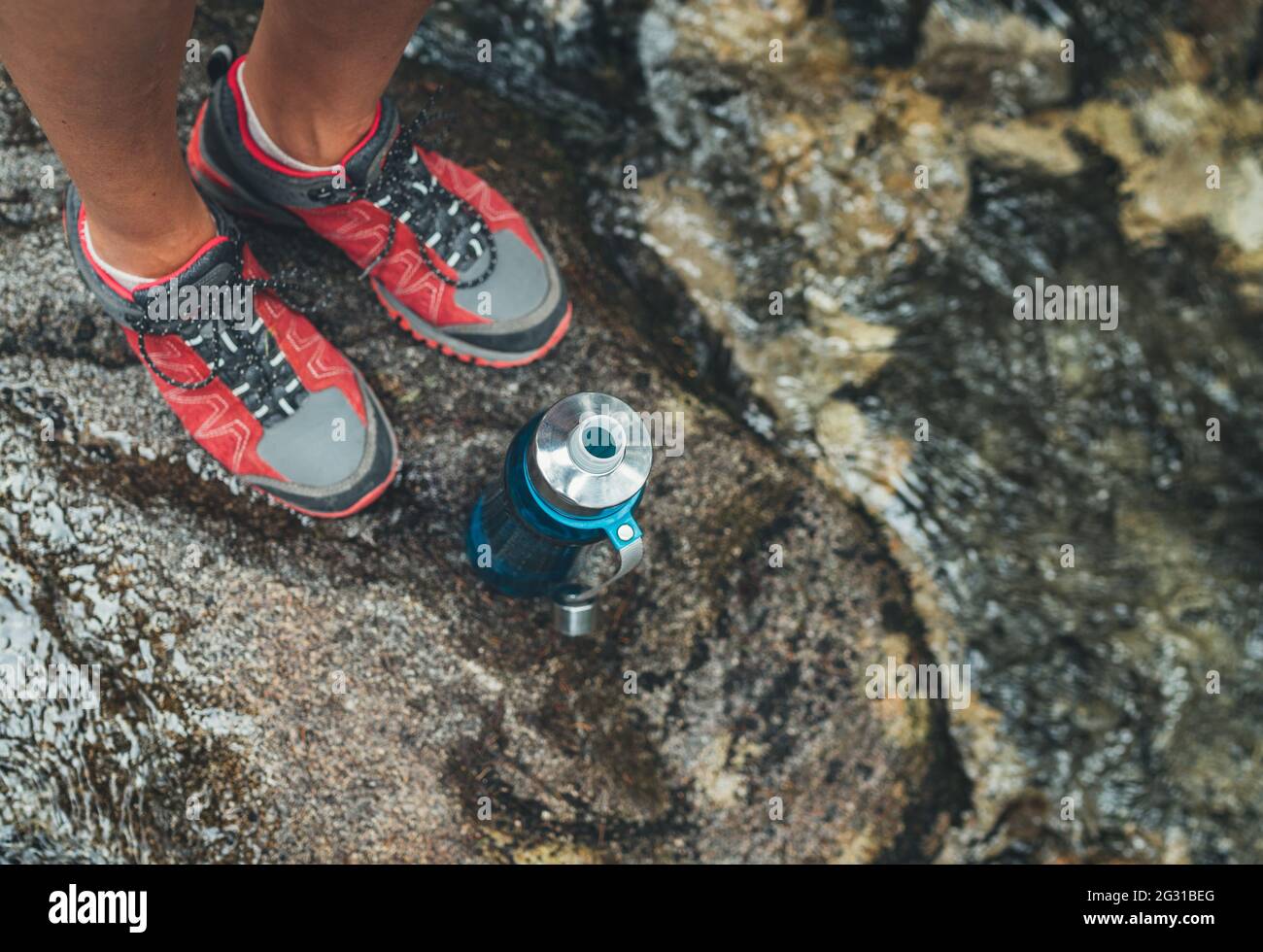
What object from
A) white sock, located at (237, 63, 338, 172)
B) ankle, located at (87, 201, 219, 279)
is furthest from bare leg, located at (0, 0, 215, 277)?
white sock, located at (237, 63, 338, 172)

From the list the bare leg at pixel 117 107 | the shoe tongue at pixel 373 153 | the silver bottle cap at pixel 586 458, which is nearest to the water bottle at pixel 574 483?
the silver bottle cap at pixel 586 458

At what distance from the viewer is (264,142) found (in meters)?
2.20

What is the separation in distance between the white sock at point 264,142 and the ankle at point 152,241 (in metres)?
0.25

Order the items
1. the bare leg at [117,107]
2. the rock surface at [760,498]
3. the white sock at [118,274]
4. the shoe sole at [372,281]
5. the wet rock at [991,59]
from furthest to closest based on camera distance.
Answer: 1. the wet rock at [991,59]
2. the shoe sole at [372,281]
3. the rock surface at [760,498]
4. the white sock at [118,274]
5. the bare leg at [117,107]

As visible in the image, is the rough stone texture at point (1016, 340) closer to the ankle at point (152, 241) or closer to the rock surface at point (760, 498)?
the rock surface at point (760, 498)

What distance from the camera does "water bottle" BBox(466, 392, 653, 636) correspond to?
1.93 meters

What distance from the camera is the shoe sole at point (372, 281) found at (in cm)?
244

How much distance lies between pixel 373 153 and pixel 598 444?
98 cm

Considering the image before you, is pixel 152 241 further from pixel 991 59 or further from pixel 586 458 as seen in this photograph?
pixel 991 59

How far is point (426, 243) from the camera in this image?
2.51 m

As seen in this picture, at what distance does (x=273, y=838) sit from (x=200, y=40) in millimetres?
2404

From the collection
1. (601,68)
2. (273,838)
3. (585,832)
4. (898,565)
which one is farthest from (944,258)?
(273,838)

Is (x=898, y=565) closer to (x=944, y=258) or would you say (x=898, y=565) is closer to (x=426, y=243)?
(x=944, y=258)

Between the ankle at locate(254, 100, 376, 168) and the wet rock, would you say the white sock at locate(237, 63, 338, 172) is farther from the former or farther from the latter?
the wet rock
